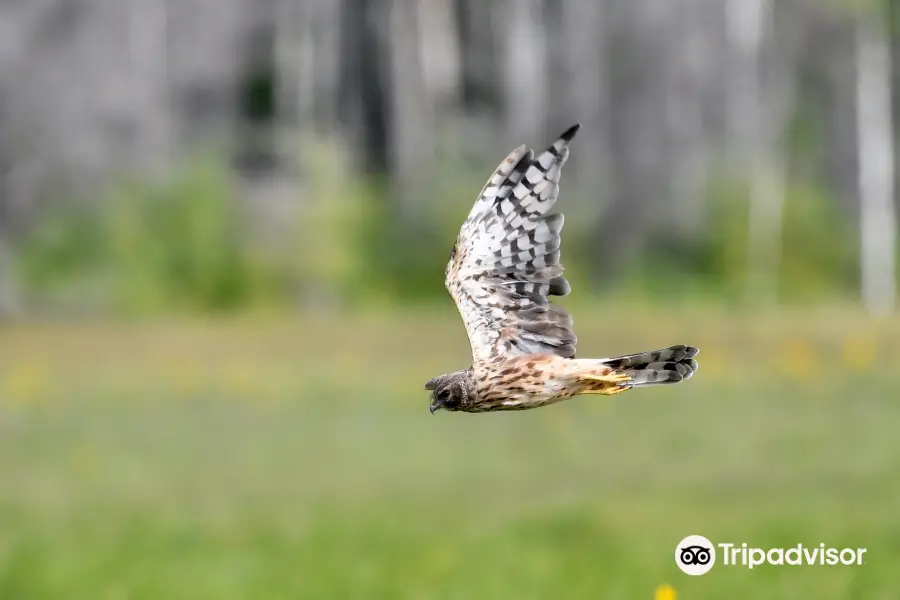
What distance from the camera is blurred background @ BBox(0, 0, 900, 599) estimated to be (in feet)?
27.4

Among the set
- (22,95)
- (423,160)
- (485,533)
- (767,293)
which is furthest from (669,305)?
(485,533)

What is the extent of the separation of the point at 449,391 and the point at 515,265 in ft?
1.33

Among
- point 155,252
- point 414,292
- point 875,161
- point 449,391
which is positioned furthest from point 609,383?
point 875,161

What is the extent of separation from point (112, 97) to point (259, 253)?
5.76m

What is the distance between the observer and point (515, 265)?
2773 mm

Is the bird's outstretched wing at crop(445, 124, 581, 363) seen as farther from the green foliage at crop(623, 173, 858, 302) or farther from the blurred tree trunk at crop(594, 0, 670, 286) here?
the blurred tree trunk at crop(594, 0, 670, 286)

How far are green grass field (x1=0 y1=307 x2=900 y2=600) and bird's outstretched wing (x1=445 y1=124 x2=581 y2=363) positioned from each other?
343 centimetres

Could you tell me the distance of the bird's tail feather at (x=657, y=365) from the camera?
2.36m

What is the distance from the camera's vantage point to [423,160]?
106 ft

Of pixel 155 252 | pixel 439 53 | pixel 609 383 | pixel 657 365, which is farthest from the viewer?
pixel 439 53

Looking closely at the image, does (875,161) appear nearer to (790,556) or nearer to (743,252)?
(743,252)

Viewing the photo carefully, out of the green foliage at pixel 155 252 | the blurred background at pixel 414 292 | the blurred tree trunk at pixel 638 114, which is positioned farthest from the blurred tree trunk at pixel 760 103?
the green foliage at pixel 155 252

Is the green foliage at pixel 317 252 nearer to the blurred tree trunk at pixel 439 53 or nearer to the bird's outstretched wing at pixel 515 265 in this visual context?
the blurred tree trunk at pixel 439 53

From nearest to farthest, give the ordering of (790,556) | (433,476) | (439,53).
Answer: (790,556) → (433,476) → (439,53)
